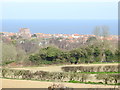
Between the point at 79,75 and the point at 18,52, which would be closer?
the point at 79,75

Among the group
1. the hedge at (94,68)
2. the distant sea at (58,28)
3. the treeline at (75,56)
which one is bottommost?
the hedge at (94,68)

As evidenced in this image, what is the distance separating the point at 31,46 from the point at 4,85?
18972 millimetres

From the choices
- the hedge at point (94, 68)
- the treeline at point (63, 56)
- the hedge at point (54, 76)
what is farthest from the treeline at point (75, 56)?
the hedge at point (54, 76)

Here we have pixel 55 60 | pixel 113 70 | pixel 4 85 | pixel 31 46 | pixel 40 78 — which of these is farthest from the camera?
pixel 31 46

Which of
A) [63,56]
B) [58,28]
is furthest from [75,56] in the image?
[58,28]

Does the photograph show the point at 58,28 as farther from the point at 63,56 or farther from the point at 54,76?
the point at 54,76

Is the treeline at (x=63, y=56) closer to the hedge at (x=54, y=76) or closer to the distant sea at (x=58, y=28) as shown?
the hedge at (x=54, y=76)

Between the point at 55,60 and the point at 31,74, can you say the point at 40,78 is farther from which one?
the point at 55,60

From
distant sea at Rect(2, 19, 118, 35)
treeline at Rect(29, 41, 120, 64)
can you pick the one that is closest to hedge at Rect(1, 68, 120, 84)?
treeline at Rect(29, 41, 120, 64)

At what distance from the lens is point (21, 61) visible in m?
21.4

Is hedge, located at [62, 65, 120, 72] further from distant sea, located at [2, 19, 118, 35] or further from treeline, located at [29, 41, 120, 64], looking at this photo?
distant sea, located at [2, 19, 118, 35]

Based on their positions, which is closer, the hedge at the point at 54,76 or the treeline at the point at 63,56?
the hedge at the point at 54,76

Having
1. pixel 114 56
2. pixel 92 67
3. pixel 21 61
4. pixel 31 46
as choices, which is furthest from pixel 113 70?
pixel 31 46

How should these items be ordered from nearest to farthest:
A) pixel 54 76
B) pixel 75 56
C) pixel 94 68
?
pixel 54 76 → pixel 94 68 → pixel 75 56
